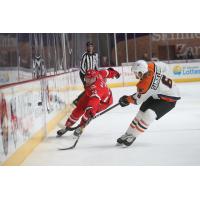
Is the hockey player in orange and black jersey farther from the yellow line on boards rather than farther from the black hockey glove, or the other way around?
the yellow line on boards

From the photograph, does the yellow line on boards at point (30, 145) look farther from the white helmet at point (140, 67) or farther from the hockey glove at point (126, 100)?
the white helmet at point (140, 67)

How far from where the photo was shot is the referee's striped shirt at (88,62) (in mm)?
2562

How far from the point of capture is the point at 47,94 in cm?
316

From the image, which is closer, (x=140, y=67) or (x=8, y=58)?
(x=8, y=58)

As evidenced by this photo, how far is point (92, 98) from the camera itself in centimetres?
262

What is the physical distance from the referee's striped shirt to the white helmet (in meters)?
0.19

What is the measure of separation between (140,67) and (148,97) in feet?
0.58

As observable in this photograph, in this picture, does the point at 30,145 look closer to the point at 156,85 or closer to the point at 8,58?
the point at 8,58

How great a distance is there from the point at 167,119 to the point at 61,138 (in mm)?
543

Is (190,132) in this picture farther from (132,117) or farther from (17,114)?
(17,114)

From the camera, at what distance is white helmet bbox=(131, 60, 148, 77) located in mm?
2535

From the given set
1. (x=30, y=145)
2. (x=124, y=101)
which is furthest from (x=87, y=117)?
(x=30, y=145)
